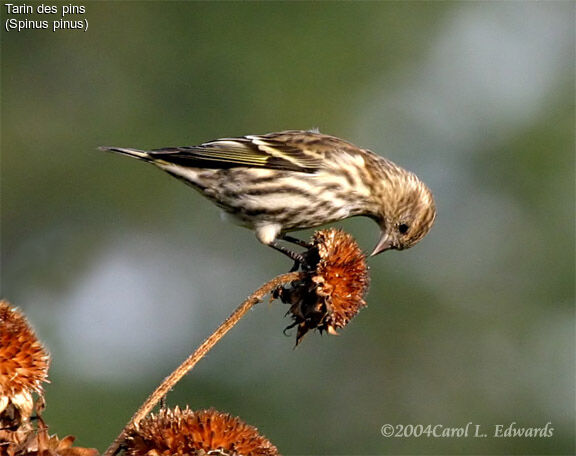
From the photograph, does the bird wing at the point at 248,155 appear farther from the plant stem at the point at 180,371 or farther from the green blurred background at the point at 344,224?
the green blurred background at the point at 344,224

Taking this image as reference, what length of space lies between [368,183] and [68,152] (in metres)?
9.96

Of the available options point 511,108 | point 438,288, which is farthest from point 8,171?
point 511,108

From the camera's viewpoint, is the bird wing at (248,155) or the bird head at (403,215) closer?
the bird wing at (248,155)

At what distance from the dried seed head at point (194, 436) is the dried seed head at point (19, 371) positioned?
0.37 metres

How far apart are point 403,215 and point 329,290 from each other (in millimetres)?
2019

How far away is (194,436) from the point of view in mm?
3701

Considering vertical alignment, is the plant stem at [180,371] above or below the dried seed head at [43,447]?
above

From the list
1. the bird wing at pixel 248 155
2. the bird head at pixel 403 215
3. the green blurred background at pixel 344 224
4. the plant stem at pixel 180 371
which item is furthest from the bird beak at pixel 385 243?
the green blurred background at pixel 344 224

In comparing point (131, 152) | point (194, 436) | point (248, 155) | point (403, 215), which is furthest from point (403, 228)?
point (194, 436)

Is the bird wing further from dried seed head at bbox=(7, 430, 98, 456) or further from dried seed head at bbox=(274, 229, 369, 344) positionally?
dried seed head at bbox=(7, 430, 98, 456)

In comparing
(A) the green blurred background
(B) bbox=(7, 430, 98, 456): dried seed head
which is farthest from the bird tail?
(A) the green blurred background

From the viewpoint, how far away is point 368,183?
6.84 meters

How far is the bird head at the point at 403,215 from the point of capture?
6.84 m

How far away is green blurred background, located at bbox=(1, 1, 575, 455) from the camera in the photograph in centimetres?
1422
